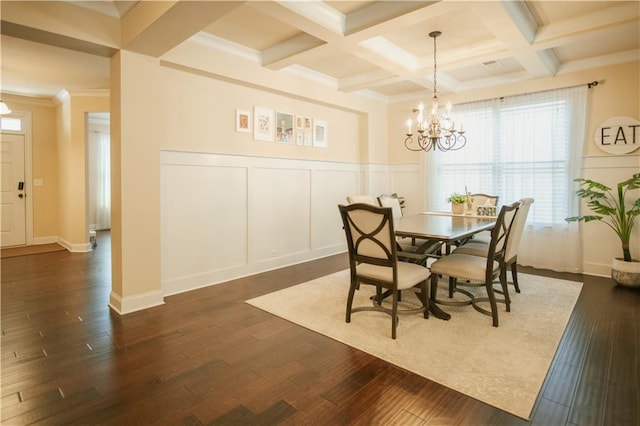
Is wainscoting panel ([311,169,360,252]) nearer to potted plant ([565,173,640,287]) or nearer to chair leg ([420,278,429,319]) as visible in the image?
chair leg ([420,278,429,319])

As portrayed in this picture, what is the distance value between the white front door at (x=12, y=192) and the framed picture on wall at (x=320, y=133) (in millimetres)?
5228

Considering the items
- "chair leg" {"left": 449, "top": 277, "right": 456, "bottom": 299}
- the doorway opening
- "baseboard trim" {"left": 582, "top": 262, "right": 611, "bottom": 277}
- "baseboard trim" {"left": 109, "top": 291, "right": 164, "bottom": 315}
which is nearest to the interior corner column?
"baseboard trim" {"left": 109, "top": 291, "right": 164, "bottom": 315}

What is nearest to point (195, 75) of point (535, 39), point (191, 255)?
point (191, 255)

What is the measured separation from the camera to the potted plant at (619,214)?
3.75m

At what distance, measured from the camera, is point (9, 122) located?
5.90 m

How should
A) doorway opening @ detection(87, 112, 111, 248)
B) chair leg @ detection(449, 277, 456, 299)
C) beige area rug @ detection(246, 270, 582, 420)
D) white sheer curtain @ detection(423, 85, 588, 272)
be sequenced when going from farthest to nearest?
1. doorway opening @ detection(87, 112, 111, 248)
2. white sheer curtain @ detection(423, 85, 588, 272)
3. chair leg @ detection(449, 277, 456, 299)
4. beige area rug @ detection(246, 270, 582, 420)

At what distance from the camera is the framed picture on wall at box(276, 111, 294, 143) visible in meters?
4.63

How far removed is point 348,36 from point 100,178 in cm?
746

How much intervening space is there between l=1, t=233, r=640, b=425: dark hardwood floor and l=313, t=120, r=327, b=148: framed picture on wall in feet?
9.30

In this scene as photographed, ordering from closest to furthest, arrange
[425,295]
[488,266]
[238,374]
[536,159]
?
[238,374] → [488,266] → [425,295] → [536,159]

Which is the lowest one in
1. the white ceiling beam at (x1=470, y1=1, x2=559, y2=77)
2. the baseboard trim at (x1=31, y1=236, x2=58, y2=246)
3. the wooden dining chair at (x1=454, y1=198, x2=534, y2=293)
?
the baseboard trim at (x1=31, y1=236, x2=58, y2=246)

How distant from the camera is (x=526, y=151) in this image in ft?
15.6

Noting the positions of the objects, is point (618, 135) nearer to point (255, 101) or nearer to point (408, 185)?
point (408, 185)

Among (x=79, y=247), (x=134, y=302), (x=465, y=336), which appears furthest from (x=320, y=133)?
(x=79, y=247)
